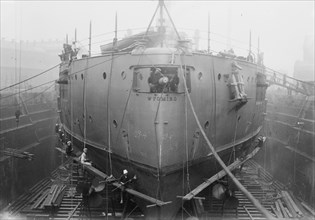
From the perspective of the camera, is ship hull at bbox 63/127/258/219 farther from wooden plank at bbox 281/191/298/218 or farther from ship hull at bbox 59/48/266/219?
wooden plank at bbox 281/191/298/218

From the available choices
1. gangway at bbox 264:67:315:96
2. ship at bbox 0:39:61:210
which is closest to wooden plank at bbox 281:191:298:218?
gangway at bbox 264:67:315:96

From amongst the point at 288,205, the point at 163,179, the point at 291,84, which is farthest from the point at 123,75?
the point at 291,84

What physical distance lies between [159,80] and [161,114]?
2.43ft

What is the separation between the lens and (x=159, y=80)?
6457 millimetres

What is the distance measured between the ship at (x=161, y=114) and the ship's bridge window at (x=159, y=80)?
22 millimetres

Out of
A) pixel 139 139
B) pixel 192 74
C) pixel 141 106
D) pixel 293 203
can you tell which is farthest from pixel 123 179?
pixel 293 203

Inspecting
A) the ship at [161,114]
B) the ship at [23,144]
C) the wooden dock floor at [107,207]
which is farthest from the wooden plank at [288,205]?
the ship at [23,144]

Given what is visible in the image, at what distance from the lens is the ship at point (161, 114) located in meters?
6.64

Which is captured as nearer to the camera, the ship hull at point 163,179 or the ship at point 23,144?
the ship hull at point 163,179

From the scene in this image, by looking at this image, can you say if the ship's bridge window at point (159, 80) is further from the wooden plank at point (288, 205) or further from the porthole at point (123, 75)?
the wooden plank at point (288, 205)

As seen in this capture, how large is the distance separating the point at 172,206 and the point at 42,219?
422 centimetres

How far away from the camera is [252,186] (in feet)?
37.8

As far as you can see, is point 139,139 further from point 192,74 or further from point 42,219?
point 42,219

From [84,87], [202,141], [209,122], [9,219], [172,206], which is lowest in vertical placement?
[9,219]
